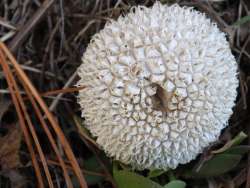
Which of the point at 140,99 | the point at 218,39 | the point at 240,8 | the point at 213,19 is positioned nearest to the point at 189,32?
the point at 218,39

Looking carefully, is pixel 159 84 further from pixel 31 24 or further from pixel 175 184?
pixel 31 24

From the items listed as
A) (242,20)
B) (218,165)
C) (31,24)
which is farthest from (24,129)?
(242,20)

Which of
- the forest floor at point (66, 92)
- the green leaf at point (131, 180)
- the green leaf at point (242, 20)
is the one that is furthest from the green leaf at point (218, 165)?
the green leaf at point (242, 20)

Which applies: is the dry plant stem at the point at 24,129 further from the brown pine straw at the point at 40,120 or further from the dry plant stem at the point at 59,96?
the dry plant stem at the point at 59,96

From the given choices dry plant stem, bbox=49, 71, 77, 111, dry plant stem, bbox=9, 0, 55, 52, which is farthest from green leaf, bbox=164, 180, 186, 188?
dry plant stem, bbox=9, 0, 55, 52

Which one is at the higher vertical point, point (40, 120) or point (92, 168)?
point (40, 120)

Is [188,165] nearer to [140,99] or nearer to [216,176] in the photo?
[216,176]

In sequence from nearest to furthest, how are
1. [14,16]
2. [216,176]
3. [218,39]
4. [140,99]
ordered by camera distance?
[140,99] < [218,39] < [216,176] < [14,16]
